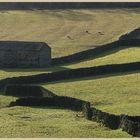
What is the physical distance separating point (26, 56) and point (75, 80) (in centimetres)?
1558

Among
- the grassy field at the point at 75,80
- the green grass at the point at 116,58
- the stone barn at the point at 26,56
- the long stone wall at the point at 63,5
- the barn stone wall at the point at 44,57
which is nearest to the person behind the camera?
the grassy field at the point at 75,80

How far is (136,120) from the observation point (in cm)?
4081

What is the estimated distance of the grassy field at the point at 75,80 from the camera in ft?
134

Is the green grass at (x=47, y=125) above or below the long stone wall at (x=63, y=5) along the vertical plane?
above

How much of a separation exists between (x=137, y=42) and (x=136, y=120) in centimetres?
4501

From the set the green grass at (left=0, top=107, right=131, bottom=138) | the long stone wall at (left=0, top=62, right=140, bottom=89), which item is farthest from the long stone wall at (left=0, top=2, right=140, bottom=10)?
the green grass at (left=0, top=107, right=131, bottom=138)

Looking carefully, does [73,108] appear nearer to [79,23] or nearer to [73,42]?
[73,42]

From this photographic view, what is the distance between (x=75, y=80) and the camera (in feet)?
212

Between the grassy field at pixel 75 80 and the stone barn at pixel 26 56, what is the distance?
3080 mm

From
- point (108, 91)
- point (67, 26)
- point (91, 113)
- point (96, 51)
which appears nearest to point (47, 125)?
point (91, 113)

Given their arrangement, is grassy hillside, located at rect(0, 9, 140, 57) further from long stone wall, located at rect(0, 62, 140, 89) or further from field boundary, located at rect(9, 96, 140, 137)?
field boundary, located at rect(9, 96, 140, 137)

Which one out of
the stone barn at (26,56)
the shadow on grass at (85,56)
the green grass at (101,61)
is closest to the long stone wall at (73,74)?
the green grass at (101,61)

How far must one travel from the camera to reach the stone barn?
78.6 meters

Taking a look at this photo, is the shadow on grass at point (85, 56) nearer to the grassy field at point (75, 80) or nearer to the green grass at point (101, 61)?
the green grass at point (101, 61)
